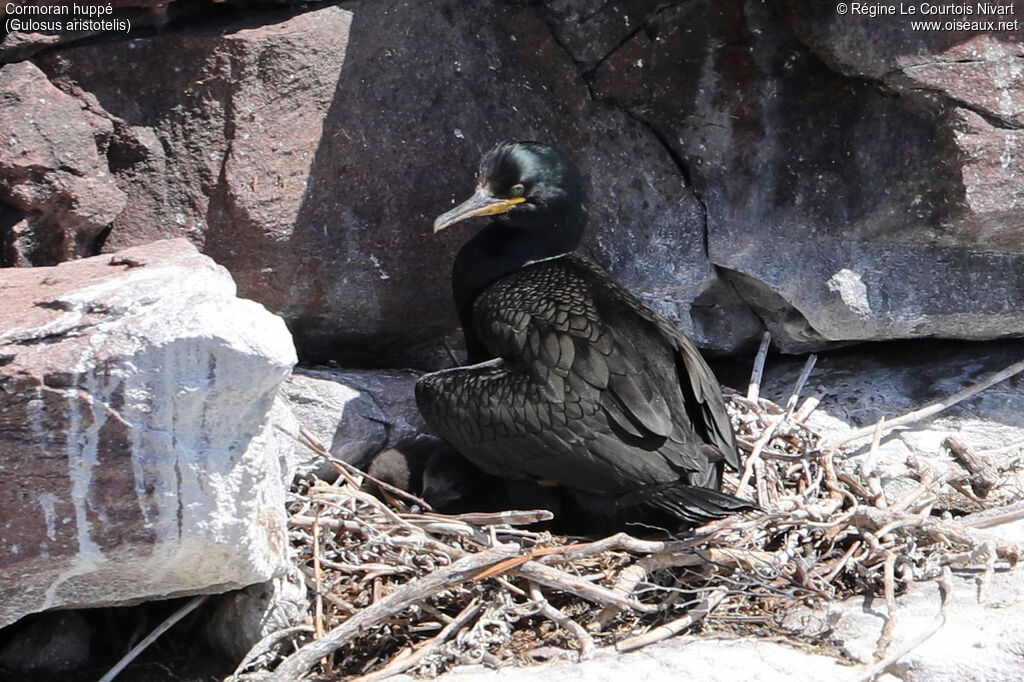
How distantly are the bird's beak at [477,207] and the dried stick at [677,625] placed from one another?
1479 millimetres

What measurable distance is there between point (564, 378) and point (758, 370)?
3.79 ft

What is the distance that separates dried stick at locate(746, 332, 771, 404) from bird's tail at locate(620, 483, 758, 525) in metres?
1.03

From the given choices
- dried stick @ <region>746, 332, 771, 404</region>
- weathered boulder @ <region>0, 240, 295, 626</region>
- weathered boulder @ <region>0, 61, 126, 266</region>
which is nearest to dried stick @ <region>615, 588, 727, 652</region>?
weathered boulder @ <region>0, 240, 295, 626</region>

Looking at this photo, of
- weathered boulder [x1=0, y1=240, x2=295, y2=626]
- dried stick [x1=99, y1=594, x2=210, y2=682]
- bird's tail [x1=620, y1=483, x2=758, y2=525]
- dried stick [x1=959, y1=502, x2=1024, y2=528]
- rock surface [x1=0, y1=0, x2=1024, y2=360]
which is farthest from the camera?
rock surface [x1=0, y1=0, x2=1024, y2=360]

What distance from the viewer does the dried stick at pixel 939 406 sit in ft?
16.2

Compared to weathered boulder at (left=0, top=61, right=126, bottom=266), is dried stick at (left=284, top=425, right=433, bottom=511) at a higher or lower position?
lower

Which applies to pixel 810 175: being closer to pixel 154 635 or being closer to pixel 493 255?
pixel 493 255

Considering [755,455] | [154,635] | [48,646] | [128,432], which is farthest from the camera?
[755,455]

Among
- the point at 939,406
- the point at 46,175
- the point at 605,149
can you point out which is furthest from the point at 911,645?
the point at 46,175

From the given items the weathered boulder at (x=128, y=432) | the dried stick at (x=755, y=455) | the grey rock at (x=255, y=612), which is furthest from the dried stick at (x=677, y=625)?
the weathered boulder at (x=128, y=432)

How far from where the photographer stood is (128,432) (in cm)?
332

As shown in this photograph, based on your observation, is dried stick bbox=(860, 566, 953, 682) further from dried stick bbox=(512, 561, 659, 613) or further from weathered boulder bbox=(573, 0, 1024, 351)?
weathered boulder bbox=(573, 0, 1024, 351)

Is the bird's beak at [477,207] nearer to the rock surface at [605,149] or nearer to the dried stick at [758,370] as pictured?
the rock surface at [605,149]

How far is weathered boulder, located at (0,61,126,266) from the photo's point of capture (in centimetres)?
441
